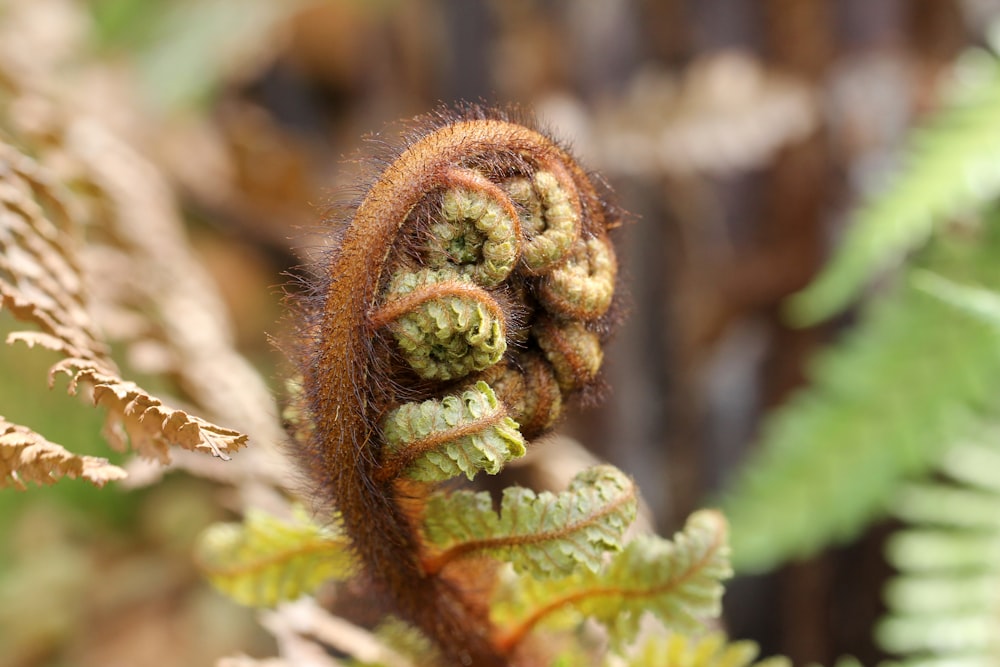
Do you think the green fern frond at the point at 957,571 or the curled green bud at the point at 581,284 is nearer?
the curled green bud at the point at 581,284

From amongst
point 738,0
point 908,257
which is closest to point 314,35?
point 738,0

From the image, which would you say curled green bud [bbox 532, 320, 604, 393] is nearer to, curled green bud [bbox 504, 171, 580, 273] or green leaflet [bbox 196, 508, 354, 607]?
curled green bud [bbox 504, 171, 580, 273]

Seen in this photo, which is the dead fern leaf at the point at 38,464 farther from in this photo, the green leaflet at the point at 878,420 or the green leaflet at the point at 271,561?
the green leaflet at the point at 878,420

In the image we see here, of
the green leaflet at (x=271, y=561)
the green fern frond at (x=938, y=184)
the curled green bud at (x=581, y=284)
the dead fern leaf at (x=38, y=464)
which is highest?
the green fern frond at (x=938, y=184)

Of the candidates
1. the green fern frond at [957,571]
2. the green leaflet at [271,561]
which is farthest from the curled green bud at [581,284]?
the green fern frond at [957,571]

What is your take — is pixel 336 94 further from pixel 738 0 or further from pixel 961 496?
pixel 961 496

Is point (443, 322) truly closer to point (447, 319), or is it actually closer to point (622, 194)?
point (447, 319)

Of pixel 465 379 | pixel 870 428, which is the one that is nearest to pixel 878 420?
pixel 870 428
